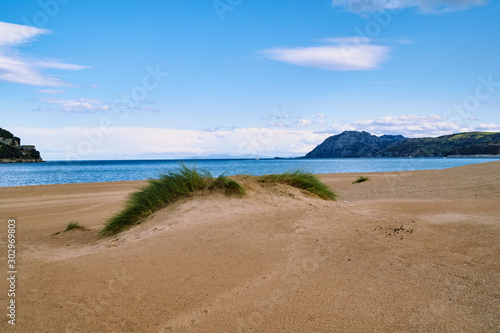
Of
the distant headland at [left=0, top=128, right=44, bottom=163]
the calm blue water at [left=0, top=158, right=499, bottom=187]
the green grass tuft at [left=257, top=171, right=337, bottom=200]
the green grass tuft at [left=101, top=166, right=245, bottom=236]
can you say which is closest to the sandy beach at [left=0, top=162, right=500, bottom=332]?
the green grass tuft at [left=101, top=166, right=245, bottom=236]

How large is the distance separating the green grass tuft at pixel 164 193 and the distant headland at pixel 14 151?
145840 mm

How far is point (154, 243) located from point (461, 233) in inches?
199

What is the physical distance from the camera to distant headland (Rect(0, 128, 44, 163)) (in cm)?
12562

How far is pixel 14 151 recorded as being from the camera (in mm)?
129625

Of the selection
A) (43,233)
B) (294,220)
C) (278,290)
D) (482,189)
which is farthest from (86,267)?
(482,189)

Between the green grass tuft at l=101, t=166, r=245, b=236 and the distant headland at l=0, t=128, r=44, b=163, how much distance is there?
146m

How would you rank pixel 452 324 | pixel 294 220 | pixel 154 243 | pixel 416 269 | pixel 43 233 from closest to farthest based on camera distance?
1. pixel 452 324
2. pixel 416 269
3. pixel 154 243
4. pixel 294 220
5. pixel 43 233

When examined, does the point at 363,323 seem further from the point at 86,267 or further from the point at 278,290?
the point at 86,267

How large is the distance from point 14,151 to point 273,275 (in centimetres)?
15729

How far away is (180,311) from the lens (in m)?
3.35

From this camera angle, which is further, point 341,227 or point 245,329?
point 341,227

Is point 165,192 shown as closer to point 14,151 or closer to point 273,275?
point 273,275

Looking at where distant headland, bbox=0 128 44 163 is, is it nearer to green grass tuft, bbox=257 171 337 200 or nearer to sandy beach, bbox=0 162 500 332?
green grass tuft, bbox=257 171 337 200

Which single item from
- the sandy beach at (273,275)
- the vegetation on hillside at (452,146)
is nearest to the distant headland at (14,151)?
the sandy beach at (273,275)
